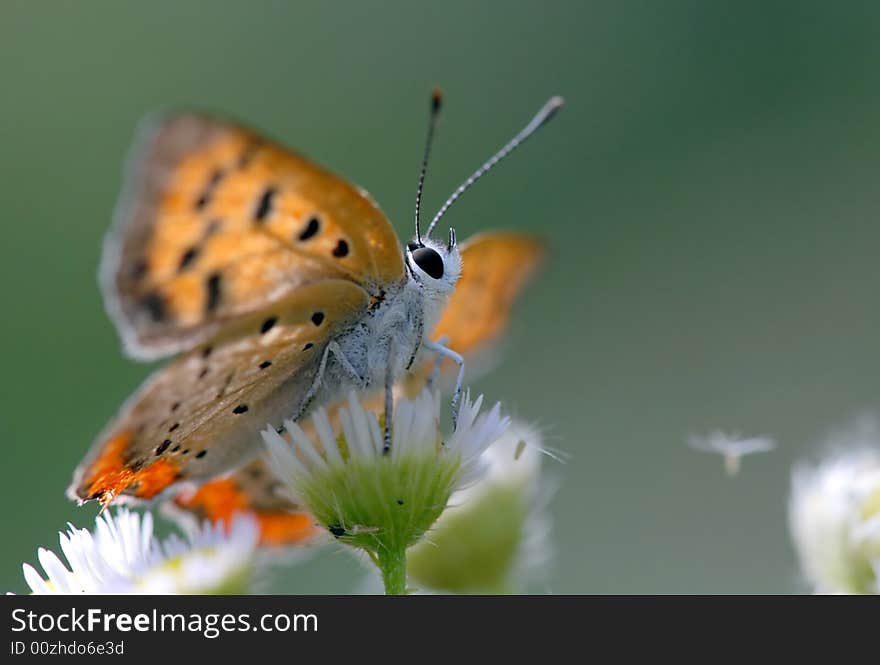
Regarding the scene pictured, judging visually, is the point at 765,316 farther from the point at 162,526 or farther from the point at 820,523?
the point at 820,523

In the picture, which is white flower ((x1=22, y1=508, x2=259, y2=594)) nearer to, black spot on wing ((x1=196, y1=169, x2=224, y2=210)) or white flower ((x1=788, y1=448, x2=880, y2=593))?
black spot on wing ((x1=196, y1=169, x2=224, y2=210))

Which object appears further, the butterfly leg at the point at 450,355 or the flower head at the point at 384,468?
the butterfly leg at the point at 450,355

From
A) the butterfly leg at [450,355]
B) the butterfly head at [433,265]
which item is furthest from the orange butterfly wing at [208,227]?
the butterfly leg at [450,355]

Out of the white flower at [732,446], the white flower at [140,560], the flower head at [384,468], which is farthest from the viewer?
the white flower at [732,446]

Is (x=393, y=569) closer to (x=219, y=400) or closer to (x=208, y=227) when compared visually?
(x=219, y=400)

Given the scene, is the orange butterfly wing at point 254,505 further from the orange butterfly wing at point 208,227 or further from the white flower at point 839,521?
the white flower at point 839,521

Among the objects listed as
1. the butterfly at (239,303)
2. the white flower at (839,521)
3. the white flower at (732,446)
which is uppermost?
the butterfly at (239,303)

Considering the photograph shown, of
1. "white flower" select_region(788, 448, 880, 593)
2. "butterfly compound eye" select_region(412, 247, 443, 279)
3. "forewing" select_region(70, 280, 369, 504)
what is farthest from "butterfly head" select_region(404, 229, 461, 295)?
"white flower" select_region(788, 448, 880, 593)
